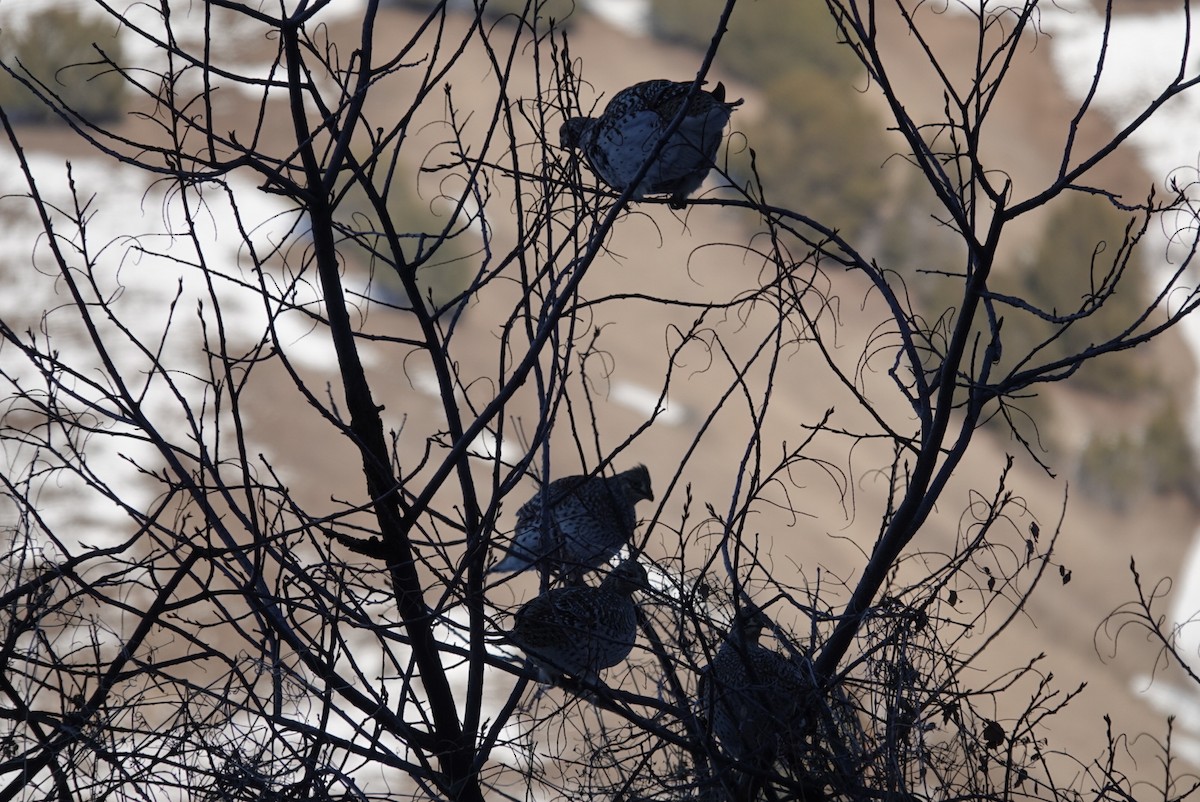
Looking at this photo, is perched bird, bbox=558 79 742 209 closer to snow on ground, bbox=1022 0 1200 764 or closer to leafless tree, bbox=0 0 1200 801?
leafless tree, bbox=0 0 1200 801

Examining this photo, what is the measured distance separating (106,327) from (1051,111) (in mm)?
28295

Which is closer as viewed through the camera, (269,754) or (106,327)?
(269,754)

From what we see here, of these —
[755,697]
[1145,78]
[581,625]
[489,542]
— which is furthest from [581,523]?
[1145,78]

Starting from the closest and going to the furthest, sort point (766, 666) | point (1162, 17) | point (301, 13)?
point (301, 13) < point (766, 666) < point (1162, 17)

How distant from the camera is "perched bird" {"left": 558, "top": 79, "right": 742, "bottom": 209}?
11.7 ft

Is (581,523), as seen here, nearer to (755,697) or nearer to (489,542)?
(755,697)

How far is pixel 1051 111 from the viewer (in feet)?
116

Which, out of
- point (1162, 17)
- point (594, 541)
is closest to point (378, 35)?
point (1162, 17)

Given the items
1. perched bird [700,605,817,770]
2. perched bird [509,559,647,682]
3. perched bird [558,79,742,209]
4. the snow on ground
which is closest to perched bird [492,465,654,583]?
perched bird [509,559,647,682]

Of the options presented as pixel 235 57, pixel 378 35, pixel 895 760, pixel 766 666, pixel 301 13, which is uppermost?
pixel 378 35

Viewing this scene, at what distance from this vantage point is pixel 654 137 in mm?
3543

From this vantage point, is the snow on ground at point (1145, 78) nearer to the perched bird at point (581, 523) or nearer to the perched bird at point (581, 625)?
the perched bird at point (581, 523)

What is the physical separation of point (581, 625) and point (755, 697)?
1.76 feet

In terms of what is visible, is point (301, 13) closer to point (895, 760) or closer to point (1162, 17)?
point (895, 760)
